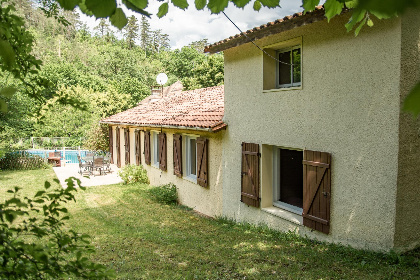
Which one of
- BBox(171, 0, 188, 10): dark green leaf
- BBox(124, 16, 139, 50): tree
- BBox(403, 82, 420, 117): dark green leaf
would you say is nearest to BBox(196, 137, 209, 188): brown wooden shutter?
BBox(171, 0, 188, 10): dark green leaf

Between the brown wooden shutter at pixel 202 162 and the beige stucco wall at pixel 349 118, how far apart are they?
257 cm

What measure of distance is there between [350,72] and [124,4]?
5149 mm

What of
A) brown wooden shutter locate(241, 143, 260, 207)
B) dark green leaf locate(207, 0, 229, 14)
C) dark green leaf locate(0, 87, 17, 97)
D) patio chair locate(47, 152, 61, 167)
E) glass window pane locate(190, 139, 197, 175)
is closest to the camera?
dark green leaf locate(0, 87, 17, 97)

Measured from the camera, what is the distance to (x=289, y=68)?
7.40 metres

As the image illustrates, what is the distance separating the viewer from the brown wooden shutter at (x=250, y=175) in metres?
7.80

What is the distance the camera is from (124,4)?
1512 mm

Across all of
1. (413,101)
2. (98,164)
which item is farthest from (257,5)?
(98,164)

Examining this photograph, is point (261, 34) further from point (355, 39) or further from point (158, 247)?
point (158, 247)

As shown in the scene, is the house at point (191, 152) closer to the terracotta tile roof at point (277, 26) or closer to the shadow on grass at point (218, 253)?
the shadow on grass at point (218, 253)

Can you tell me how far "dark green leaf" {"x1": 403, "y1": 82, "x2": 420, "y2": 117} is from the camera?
0.63 metres

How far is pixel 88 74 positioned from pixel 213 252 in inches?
1710

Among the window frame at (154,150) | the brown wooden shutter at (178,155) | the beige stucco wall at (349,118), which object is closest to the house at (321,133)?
the beige stucco wall at (349,118)

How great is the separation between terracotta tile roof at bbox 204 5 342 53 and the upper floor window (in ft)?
2.39

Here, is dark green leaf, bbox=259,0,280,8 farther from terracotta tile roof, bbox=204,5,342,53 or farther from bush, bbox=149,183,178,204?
bush, bbox=149,183,178,204
